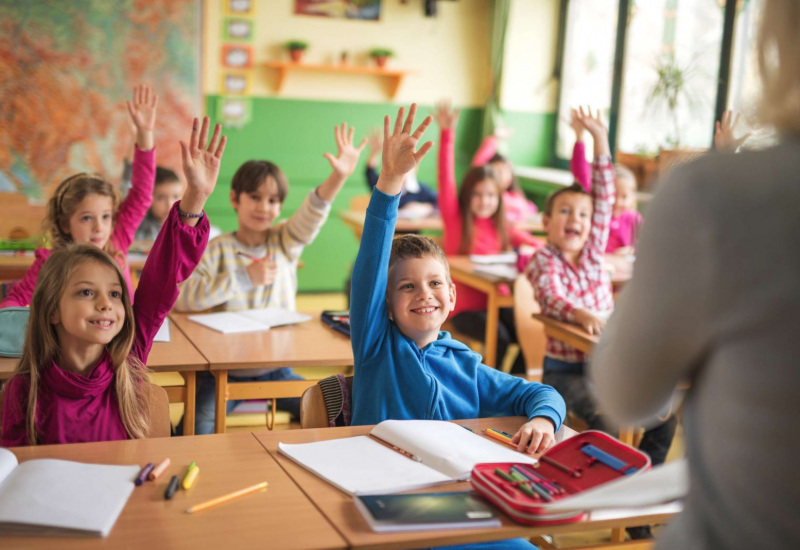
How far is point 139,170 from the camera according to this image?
311 centimetres

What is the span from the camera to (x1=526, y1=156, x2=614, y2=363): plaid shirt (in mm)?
3137

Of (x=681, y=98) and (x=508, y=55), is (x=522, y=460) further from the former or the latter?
(x=508, y=55)

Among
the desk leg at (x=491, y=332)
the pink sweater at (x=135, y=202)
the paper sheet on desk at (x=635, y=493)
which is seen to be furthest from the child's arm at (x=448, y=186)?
the paper sheet on desk at (x=635, y=493)

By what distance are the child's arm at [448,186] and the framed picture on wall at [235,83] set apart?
2424mm

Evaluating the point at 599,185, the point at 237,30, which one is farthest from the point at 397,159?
the point at 237,30

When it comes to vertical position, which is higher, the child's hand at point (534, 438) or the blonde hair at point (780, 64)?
the blonde hair at point (780, 64)

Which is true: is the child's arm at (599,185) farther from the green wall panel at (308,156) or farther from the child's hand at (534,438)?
the green wall panel at (308,156)

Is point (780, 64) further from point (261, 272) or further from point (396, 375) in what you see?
point (261, 272)

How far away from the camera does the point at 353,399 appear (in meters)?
1.90

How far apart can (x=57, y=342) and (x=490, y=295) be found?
7.43 feet

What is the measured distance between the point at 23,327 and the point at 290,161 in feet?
14.7

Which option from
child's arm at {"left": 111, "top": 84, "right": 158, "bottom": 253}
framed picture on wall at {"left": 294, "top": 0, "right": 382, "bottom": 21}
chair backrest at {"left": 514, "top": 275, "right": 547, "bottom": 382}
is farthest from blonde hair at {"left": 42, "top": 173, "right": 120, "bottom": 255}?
framed picture on wall at {"left": 294, "top": 0, "right": 382, "bottom": 21}

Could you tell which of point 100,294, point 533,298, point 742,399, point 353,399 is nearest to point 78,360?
point 100,294

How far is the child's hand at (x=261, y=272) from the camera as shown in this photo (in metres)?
3.08
